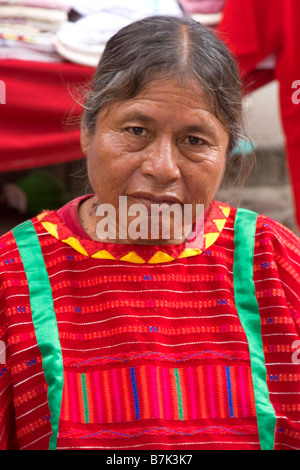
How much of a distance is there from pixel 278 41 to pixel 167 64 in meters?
Result: 1.35

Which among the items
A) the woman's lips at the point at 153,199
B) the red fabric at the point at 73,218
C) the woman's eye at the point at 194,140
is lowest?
the red fabric at the point at 73,218

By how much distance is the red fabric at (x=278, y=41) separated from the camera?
2.41 meters

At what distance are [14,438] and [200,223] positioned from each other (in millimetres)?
628

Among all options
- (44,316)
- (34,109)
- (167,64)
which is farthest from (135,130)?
(34,109)

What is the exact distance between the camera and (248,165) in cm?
160

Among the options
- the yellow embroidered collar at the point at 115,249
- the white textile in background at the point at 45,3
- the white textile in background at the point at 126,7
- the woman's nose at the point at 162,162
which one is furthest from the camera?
the white textile in background at the point at 126,7

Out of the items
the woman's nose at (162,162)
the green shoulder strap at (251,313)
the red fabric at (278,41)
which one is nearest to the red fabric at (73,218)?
the woman's nose at (162,162)

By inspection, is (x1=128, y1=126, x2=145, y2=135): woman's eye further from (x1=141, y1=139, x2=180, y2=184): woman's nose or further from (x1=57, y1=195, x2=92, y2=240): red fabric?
(x1=57, y1=195, x2=92, y2=240): red fabric

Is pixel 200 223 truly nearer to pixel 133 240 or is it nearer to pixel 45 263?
pixel 133 240

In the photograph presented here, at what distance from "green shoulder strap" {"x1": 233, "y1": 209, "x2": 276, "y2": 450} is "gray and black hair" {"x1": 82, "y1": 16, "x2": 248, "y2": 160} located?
246mm

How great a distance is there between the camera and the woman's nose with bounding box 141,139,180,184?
4.05 feet

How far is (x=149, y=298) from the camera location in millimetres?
1346

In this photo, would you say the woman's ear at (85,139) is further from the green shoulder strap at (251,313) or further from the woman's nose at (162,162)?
the green shoulder strap at (251,313)

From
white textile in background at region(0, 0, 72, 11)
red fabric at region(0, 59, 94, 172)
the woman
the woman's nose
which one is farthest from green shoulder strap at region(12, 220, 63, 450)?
white textile in background at region(0, 0, 72, 11)
